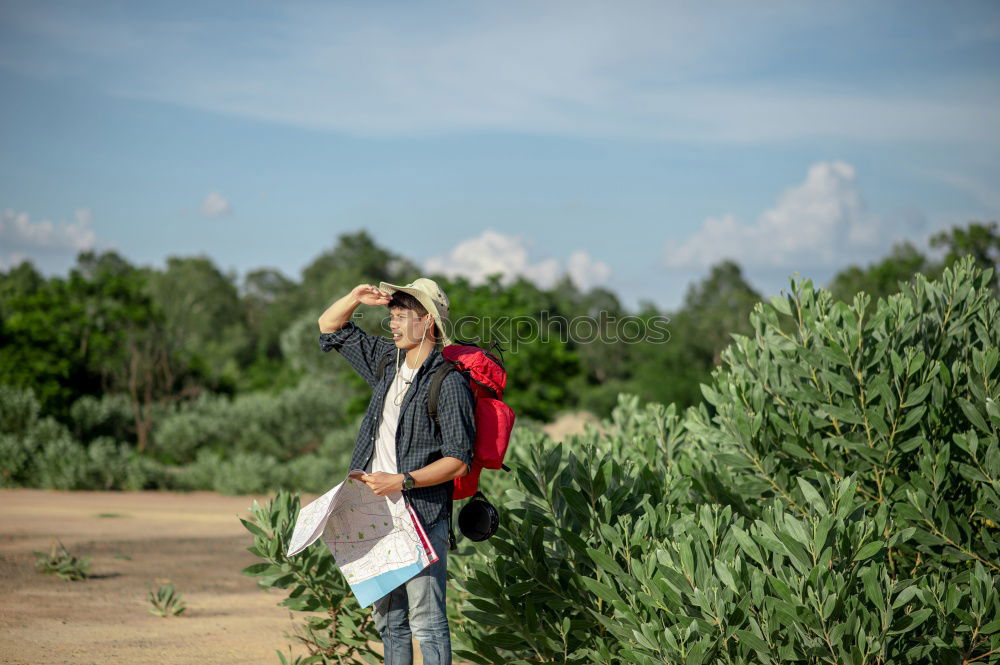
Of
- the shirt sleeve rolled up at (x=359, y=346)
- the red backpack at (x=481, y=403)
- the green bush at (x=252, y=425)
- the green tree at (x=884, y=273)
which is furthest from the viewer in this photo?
the green tree at (x=884, y=273)

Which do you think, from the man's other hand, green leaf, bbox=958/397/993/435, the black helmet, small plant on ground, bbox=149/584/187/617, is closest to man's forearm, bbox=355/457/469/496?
the man's other hand

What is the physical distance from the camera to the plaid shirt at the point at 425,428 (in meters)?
3.19

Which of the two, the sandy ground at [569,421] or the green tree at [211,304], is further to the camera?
the green tree at [211,304]

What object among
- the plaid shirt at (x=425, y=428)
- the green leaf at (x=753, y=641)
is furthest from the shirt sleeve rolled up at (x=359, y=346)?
the green leaf at (x=753, y=641)

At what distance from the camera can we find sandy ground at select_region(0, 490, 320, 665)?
5051 millimetres

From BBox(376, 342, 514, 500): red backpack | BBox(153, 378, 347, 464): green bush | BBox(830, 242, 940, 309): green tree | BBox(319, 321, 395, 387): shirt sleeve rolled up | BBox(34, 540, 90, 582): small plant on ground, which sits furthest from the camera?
BBox(830, 242, 940, 309): green tree

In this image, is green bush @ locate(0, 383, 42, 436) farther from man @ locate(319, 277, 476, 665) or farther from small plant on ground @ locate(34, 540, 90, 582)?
man @ locate(319, 277, 476, 665)

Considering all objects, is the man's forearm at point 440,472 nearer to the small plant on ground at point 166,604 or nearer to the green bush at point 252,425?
the small plant on ground at point 166,604

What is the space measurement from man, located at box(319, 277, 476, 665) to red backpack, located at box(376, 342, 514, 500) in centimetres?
5

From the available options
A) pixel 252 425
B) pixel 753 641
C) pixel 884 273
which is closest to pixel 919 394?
pixel 753 641

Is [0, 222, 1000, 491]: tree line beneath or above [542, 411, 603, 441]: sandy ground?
above

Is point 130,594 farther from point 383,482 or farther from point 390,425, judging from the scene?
point 383,482

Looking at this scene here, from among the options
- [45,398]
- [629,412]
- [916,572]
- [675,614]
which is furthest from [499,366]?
[45,398]

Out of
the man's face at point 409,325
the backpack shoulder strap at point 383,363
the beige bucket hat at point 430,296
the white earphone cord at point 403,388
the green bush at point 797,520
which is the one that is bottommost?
the green bush at point 797,520
